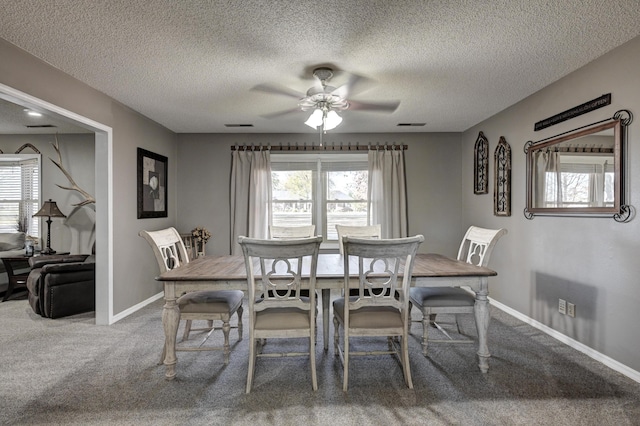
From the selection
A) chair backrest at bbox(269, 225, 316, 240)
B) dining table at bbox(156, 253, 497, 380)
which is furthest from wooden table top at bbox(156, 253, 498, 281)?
chair backrest at bbox(269, 225, 316, 240)

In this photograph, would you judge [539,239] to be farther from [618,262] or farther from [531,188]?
[618,262]

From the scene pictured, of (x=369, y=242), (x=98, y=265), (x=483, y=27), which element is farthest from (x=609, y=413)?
(x=98, y=265)

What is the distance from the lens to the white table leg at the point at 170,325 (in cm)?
227

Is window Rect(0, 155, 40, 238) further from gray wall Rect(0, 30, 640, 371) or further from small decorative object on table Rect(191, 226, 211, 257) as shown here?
small decorative object on table Rect(191, 226, 211, 257)

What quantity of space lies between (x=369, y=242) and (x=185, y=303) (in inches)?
58.2

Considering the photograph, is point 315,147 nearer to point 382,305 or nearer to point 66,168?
point 382,305

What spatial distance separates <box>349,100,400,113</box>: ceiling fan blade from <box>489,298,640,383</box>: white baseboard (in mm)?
2723

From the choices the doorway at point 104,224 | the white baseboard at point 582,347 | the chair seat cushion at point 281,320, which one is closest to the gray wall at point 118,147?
the doorway at point 104,224

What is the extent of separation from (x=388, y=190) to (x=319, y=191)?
1070mm

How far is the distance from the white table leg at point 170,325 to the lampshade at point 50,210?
3917 millimetres

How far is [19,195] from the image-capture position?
5438 millimetres

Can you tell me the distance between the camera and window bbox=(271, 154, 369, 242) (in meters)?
5.21

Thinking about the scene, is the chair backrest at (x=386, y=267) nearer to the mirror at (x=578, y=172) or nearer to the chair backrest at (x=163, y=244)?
the chair backrest at (x=163, y=244)

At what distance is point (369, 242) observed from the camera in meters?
2.00
